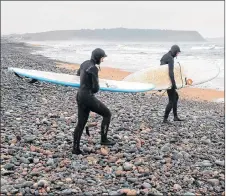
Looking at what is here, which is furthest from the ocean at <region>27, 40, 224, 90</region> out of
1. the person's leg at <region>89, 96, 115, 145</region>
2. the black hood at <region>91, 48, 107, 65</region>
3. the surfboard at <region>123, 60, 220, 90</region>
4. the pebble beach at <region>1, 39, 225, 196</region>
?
the black hood at <region>91, 48, 107, 65</region>

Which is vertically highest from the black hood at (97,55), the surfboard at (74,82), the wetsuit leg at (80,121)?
the black hood at (97,55)

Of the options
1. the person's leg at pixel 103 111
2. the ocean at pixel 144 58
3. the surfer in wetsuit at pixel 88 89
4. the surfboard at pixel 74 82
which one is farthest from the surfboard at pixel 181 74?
the surfer in wetsuit at pixel 88 89

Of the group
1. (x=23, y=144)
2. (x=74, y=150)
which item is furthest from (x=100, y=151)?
(x=23, y=144)

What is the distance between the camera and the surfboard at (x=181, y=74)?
942 cm

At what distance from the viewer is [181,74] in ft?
32.9

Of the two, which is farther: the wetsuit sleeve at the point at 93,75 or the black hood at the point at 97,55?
the black hood at the point at 97,55

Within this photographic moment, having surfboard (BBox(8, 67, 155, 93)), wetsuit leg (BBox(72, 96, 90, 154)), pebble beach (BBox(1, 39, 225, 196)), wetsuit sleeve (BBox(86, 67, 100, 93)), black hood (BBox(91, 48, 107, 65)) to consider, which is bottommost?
pebble beach (BBox(1, 39, 225, 196))

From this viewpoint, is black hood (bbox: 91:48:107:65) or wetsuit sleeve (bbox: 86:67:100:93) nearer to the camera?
wetsuit sleeve (bbox: 86:67:100:93)

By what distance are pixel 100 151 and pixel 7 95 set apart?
17.1ft

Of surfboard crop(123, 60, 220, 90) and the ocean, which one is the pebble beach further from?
the ocean

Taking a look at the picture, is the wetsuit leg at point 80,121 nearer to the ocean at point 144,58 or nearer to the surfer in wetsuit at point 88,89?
the surfer in wetsuit at point 88,89

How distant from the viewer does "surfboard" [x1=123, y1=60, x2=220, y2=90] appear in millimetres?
9422

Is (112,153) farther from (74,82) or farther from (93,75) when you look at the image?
(74,82)

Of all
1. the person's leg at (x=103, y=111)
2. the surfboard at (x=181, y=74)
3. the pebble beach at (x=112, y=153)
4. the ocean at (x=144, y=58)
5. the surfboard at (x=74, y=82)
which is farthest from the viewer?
the ocean at (x=144, y=58)
